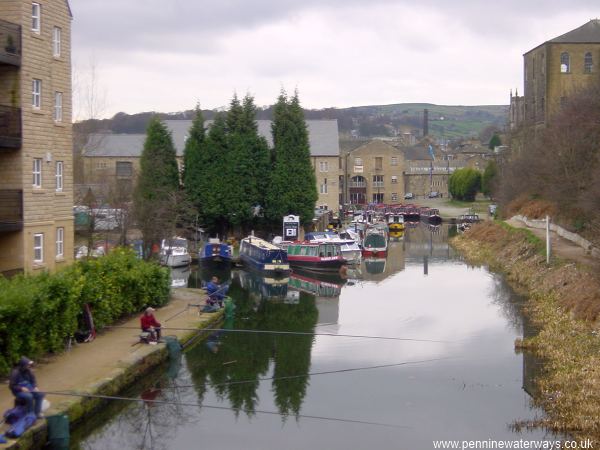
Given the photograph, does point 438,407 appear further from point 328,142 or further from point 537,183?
point 328,142

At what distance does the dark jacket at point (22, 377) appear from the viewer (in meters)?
13.6

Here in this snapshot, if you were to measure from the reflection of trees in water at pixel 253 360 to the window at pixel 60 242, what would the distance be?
5.35 m

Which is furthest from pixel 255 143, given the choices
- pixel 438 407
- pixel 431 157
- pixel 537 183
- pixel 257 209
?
pixel 431 157

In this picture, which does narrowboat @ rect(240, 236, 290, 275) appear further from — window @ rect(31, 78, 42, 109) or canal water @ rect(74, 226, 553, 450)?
window @ rect(31, 78, 42, 109)

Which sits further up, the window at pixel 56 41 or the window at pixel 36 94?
the window at pixel 56 41

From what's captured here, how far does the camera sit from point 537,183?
5156 cm

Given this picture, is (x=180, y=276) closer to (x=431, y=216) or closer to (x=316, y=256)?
(x=316, y=256)

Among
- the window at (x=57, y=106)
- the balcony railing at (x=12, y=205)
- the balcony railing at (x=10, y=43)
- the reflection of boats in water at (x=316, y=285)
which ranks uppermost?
the balcony railing at (x=10, y=43)

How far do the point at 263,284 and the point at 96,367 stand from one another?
72.6ft

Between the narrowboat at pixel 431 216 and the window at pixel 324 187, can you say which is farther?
the narrowboat at pixel 431 216

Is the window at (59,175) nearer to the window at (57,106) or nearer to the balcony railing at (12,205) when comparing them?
the window at (57,106)

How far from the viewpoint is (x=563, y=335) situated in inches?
904

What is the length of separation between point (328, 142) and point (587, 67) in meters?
26.5

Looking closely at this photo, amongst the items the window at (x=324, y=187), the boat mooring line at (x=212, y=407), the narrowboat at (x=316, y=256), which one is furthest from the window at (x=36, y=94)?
the window at (x=324, y=187)
